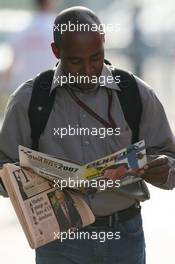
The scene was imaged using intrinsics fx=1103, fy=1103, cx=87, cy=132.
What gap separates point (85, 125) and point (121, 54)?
14967 mm

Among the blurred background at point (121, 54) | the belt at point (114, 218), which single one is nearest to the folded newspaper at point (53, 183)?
the belt at point (114, 218)

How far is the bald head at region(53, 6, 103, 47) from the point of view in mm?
4390

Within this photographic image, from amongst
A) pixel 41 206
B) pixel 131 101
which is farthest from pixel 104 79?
pixel 41 206

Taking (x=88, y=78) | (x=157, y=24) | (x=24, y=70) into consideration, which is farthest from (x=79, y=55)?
Answer: (x=157, y=24)

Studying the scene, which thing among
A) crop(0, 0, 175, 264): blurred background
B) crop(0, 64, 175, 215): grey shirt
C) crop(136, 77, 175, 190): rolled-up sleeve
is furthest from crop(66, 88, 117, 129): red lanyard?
crop(0, 0, 175, 264): blurred background

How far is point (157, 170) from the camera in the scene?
14.4ft

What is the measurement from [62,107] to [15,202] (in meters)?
0.44

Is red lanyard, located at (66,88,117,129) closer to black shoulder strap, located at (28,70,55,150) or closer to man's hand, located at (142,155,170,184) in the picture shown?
black shoulder strap, located at (28,70,55,150)

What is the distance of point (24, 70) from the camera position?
955cm

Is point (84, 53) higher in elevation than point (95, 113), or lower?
higher

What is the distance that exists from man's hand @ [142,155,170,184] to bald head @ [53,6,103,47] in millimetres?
562

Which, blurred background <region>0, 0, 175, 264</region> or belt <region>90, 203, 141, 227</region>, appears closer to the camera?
belt <region>90, 203, 141, 227</region>

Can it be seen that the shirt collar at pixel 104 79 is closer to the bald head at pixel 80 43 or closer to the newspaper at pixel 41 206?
the bald head at pixel 80 43

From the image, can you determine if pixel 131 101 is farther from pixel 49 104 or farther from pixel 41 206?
pixel 41 206
